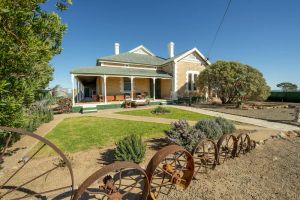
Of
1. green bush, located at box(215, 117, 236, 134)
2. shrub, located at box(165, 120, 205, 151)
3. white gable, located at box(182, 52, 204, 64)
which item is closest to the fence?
white gable, located at box(182, 52, 204, 64)

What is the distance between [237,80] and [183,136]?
45.5 ft

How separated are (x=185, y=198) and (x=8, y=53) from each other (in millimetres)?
4622

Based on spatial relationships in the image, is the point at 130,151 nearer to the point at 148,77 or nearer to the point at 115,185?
the point at 115,185

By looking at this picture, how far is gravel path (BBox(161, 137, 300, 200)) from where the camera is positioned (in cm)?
315

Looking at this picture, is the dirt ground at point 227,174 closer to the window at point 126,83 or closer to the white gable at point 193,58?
the window at point 126,83

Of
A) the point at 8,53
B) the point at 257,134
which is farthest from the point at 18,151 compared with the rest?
the point at 257,134

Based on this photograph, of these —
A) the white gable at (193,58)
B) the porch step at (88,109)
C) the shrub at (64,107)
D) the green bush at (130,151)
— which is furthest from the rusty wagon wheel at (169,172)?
the white gable at (193,58)

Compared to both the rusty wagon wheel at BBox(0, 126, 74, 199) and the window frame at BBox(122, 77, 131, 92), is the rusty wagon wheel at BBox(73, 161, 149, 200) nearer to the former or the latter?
the rusty wagon wheel at BBox(0, 126, 74, 199)

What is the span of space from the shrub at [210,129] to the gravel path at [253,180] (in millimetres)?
1395

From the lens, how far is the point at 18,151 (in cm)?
543

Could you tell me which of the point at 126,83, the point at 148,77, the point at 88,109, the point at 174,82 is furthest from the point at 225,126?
the point at 126,83

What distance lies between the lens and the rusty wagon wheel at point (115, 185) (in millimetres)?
2096

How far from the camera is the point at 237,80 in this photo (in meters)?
16.0

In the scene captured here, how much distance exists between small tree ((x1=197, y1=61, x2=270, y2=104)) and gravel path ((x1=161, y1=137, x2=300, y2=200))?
39.0 ft
